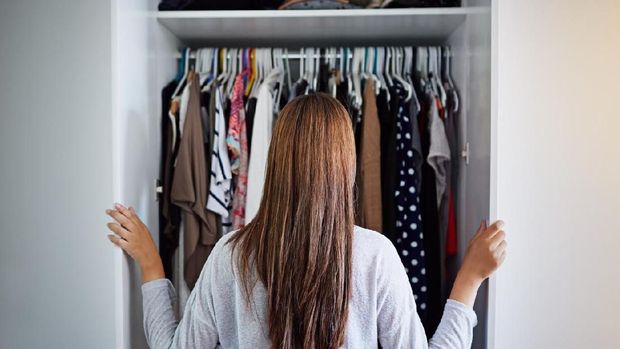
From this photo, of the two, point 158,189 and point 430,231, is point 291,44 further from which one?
point 430,231

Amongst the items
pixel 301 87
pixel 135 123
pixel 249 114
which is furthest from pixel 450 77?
pixel 135 123

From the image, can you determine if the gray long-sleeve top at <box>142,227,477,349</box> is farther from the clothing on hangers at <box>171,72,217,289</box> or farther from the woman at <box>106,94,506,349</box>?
the clothing on hangers at <box>171,72,217,289</box>

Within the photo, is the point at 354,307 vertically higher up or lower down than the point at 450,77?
lower down

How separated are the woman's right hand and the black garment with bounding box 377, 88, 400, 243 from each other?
1.12ft

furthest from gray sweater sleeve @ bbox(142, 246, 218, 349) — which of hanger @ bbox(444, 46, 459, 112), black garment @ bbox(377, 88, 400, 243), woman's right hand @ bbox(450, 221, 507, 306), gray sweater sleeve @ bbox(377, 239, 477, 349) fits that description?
hanger @ bbox(444, 46, 459, 112)

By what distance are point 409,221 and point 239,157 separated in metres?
0.55
